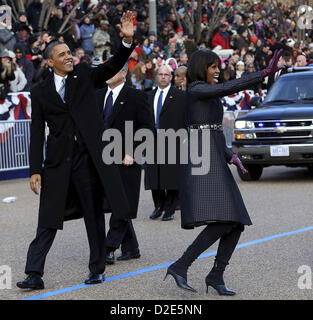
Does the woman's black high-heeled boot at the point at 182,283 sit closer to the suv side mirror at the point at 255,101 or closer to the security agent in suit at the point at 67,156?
the security agent in suit at the point at 67,156

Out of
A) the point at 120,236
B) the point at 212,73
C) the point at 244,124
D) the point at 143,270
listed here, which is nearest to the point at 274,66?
the point at 212,73

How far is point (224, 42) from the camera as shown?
28344mm

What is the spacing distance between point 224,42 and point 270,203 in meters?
16.2

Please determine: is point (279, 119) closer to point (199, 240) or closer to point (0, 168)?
point (0, 168)

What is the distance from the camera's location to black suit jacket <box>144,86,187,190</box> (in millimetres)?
11633

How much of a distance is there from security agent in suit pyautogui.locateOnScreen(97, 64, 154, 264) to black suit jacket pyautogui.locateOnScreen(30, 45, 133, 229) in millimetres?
1333

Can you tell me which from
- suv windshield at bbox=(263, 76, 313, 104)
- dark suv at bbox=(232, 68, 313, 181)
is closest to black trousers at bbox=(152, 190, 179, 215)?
dark suv at bbox=(232, 68, 313, 181)

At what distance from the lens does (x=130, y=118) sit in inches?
360

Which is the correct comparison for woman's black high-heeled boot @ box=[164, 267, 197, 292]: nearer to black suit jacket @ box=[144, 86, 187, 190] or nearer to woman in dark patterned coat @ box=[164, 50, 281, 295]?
woman in dark patterned coat @ box=[164, 50, 281, 295]

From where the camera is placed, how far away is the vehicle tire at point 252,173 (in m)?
16.0

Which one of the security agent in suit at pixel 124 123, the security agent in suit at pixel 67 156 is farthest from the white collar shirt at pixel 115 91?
the security agent in suit at pixel 67 156

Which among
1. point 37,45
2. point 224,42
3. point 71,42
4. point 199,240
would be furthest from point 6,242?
point 224,42

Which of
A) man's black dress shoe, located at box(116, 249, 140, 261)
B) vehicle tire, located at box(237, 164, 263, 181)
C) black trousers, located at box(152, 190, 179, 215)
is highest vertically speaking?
man's black dress shoe, located at box(116, 249, 140, 261)

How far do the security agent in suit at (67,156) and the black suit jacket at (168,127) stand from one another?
13.9 ft
